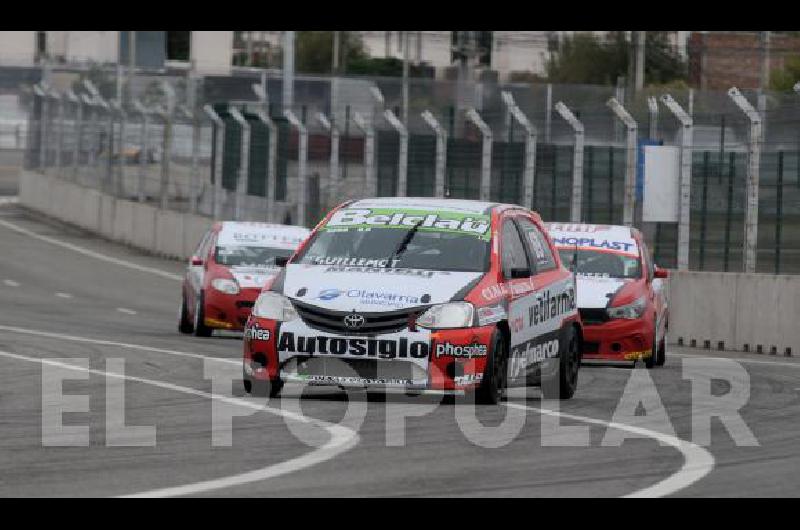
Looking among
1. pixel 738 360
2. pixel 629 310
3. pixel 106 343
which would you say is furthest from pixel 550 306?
pixel 738 360

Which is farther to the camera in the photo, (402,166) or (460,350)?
(402,166)

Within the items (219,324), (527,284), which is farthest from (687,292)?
(527,284)

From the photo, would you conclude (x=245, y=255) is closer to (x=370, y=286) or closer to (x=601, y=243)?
(x=601, y=243)

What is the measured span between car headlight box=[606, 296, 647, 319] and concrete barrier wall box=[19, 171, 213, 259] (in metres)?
21.0

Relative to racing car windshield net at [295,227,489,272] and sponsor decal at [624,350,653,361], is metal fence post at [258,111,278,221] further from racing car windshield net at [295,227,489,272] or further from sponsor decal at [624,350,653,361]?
racing car windshield net at [295,227,489,272]

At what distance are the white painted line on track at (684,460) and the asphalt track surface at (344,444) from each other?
0.01 m

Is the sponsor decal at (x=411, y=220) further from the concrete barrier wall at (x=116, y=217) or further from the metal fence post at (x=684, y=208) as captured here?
the concrete barrier wall at (x=116, y=217)

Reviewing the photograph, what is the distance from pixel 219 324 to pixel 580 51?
67619 mm

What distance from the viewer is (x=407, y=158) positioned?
3478 cm

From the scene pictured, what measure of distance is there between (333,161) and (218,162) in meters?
A: 5.89

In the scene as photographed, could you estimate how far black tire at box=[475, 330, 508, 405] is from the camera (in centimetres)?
1495

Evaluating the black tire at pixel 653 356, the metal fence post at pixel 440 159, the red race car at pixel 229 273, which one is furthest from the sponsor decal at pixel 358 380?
the metal fence post at pixel 440 159

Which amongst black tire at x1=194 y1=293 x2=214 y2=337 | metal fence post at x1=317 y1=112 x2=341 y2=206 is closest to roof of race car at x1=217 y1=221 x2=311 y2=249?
black tire at x1=194 y1=293 x2=214 y2=337
